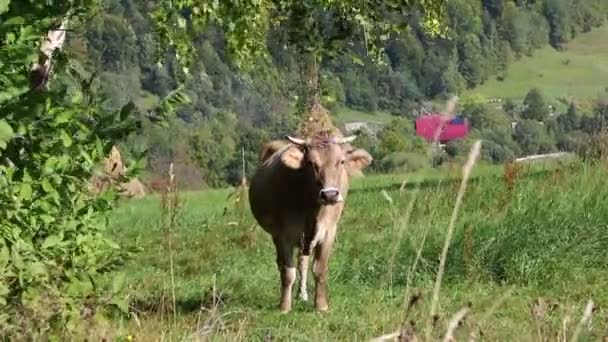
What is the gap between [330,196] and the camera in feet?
31.4

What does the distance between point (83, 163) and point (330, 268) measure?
22.4 feet

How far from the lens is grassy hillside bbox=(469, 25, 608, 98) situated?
117000mm

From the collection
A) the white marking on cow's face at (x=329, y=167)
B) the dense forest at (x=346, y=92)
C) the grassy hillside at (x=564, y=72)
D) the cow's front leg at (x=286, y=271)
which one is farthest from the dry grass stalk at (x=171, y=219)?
the grassy hillside at (x=564, y=72)

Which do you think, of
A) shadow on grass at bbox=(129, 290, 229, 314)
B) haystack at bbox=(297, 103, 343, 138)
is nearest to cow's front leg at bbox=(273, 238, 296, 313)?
shadow on grass at bbox=(129, 290, 229, 314)

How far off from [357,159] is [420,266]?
1.17 m

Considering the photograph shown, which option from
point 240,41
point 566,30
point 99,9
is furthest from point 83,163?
point 566,30

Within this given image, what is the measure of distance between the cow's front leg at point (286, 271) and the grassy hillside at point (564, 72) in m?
97.7

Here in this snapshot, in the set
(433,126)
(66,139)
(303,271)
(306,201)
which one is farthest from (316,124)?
(433,126)

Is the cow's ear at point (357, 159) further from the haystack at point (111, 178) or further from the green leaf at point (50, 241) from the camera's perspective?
the green leaf at point (50, 241)

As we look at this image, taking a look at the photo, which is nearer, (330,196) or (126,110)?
(126,110)

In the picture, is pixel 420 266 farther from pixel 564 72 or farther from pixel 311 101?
pixel 564 72

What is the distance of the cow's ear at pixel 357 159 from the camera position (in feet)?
34.7

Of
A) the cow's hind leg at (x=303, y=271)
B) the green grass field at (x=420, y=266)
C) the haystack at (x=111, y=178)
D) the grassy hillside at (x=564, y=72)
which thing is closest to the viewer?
the haystack at (x=111, y=178)

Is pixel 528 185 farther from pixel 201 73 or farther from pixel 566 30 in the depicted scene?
pixel 566 30
